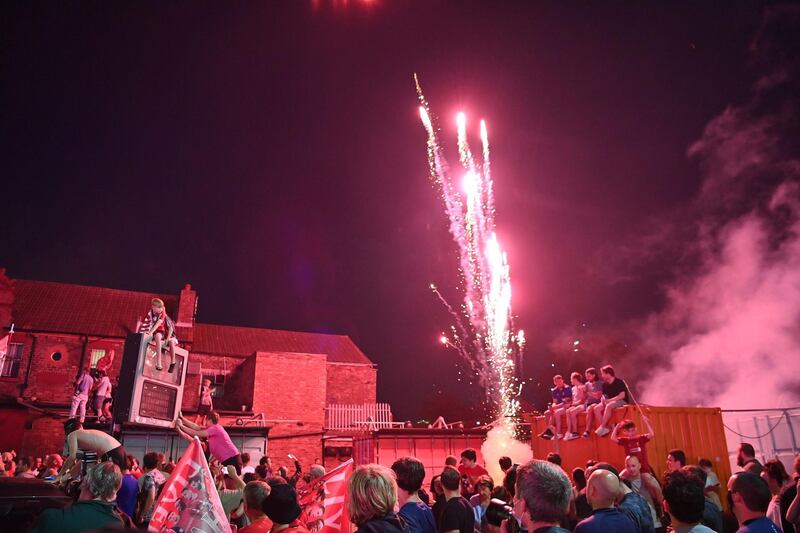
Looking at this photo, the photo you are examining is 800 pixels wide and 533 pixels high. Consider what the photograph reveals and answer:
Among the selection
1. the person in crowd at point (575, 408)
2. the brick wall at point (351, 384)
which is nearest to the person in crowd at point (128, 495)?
the person in crowd at point (575, 408)

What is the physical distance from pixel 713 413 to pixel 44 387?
105ft

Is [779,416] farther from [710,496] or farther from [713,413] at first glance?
[710,496]

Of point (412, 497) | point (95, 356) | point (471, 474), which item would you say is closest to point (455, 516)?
point (412, 497)

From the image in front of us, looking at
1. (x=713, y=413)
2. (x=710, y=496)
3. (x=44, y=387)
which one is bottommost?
(x=710, y=496)

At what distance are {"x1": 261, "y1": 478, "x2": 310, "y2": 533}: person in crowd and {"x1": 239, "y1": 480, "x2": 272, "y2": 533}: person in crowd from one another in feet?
1.44

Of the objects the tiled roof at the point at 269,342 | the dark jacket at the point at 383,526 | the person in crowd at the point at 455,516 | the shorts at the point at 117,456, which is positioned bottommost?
the person in crowd at the point at 455,516

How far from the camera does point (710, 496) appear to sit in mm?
7141

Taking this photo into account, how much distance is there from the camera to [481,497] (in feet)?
24.5

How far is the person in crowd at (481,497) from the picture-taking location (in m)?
7.44

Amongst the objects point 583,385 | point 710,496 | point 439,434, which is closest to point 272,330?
point 439,434

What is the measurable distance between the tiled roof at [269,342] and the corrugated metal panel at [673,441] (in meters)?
27.4

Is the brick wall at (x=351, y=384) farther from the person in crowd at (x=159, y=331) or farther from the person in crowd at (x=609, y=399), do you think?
the person in crowd at (x=159, y=331)

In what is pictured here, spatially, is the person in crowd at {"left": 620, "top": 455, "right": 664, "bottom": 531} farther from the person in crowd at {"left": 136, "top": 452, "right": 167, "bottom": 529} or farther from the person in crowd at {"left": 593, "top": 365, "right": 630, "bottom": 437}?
the person in crowd at {"left": 136, "top": 452, "right": 167, "bottom": 529}

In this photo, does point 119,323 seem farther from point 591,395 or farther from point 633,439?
point 633,439
